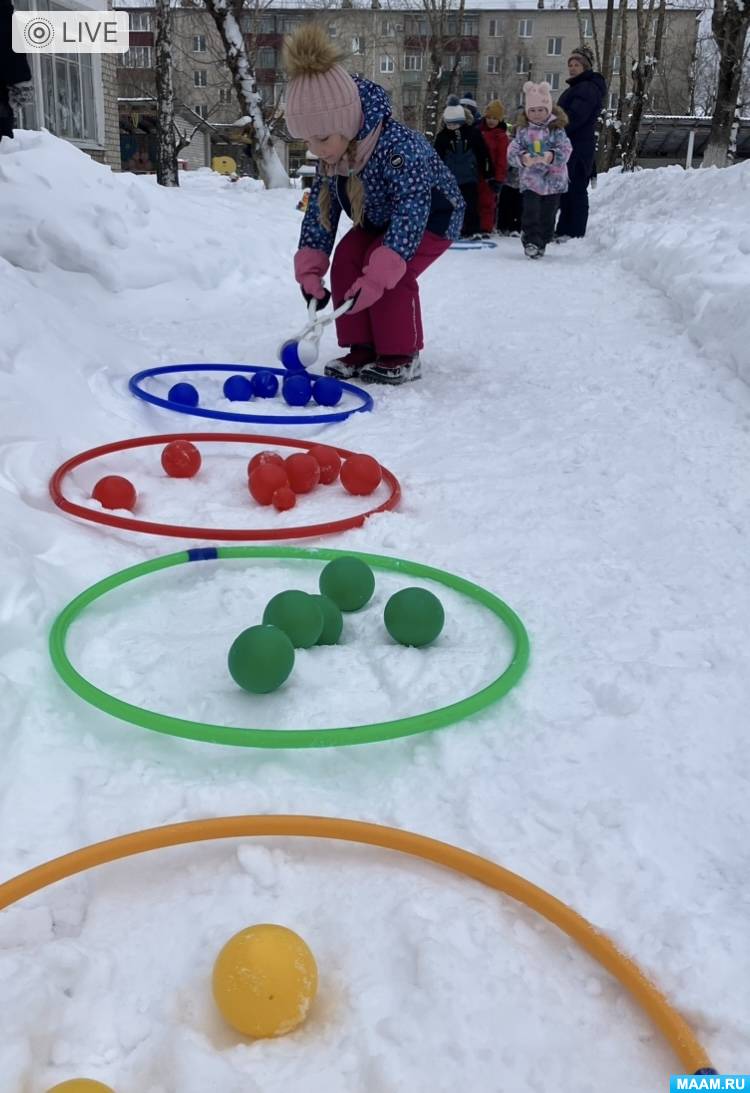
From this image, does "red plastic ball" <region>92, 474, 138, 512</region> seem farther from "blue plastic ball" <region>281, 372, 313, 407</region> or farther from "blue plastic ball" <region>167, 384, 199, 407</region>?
"blue plastic ball" <region>281, 372, 313, 407</region>

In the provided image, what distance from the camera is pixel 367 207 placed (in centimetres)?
484

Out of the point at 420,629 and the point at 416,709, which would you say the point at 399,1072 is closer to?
the point at 416,709

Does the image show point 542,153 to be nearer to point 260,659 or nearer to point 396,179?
point 396,179

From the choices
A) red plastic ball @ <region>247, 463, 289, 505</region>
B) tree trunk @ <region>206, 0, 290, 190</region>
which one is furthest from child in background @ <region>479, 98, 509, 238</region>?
red plastic ball @ <region>247, 463, 289, 505</region>

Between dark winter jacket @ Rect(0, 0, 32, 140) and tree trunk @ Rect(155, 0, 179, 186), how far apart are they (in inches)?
373

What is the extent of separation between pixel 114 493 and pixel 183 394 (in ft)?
4.56

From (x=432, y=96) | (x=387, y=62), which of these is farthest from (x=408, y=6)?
(x=387, y=62)

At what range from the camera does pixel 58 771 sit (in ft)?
6.55

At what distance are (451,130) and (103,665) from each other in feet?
33.5

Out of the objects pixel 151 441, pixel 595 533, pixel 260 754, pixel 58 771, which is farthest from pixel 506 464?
pixel 58 771

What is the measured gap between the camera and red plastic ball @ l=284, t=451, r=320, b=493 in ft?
11.8

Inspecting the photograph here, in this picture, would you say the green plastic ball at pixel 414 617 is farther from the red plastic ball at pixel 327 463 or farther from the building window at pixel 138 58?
the building window at pixel 138 58

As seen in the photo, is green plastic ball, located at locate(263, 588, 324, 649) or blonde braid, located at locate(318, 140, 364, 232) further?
blonde braid, located at locate(318, 140, 364, 232)

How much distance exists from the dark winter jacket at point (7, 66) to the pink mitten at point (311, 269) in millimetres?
1654
